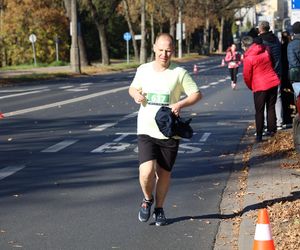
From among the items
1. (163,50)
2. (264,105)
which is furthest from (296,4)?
(163,50)

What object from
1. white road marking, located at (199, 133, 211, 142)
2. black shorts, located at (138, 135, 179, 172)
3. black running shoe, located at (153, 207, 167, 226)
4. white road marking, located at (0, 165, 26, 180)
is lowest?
white road marking, located at (199, 133, 211, 142)

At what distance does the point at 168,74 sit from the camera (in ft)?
21.9

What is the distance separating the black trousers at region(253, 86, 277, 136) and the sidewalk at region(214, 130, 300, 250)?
140 cm

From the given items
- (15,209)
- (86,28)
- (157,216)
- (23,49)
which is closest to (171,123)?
(157,216)

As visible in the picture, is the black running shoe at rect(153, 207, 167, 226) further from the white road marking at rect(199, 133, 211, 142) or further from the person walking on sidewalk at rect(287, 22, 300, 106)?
the white road marking at rect(199, 133, 211, 142)

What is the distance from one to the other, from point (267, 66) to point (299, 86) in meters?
2.64

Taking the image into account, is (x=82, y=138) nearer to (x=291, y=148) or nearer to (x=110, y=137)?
(x=110, y=137)

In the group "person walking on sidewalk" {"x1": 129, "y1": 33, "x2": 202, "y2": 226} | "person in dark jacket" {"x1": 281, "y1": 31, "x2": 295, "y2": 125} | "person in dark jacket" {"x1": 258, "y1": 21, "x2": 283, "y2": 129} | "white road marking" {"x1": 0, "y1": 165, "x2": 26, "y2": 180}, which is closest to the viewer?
"person walking on sidewalk" {"x1": 129, "y1": 33, "x2": 202, "y2": 226}

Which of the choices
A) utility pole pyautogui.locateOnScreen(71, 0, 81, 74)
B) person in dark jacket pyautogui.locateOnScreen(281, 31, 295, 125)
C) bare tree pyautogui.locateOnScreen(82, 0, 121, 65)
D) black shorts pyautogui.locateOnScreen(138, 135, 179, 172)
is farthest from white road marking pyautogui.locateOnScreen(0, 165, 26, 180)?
bare tree pyautogui.locateOnScreen(82, 0, 121, 65)

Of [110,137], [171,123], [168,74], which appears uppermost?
[168,74]

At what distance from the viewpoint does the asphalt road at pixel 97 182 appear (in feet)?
21.6

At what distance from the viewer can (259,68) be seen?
12008 mm

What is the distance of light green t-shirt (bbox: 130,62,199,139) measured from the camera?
21.8 feet

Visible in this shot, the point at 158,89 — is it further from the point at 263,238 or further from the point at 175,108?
the point at 263,238
